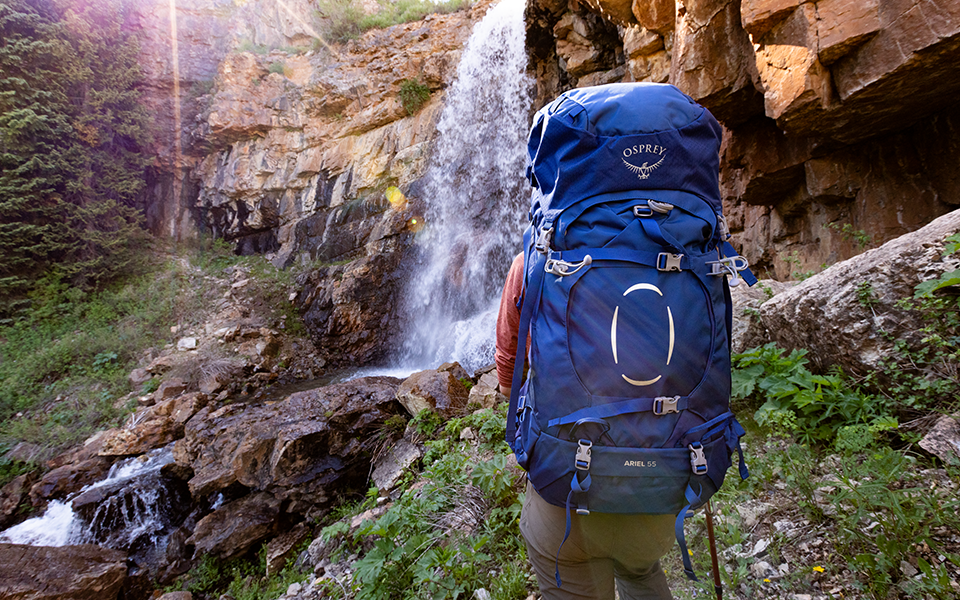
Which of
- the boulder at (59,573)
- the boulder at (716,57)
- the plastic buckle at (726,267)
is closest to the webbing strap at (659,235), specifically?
the plastic buckle at (726,267)

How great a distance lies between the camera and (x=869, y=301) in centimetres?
224

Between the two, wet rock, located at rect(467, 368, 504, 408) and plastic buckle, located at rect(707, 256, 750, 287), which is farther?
wet rock, located at rect(467, 368, 504, 408)

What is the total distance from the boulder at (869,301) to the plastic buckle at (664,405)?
6.58ft

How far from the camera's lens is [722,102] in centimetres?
515

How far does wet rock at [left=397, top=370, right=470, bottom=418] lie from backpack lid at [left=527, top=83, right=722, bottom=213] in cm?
434

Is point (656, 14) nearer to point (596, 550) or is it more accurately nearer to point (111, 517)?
point (596, 550)

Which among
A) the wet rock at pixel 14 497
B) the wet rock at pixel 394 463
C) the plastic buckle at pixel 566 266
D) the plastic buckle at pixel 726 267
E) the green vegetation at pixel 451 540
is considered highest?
the plastic buckle at pixel 726 267

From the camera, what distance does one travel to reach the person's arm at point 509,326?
4.30ft

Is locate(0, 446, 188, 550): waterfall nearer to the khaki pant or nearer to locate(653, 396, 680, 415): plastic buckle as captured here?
the khaki pant

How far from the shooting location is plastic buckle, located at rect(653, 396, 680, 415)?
103 centimetres

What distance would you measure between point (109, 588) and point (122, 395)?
20.0 ft

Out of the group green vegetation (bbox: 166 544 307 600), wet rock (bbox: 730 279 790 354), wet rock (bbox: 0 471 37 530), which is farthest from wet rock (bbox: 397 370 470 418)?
wet rock (bbox: 0 471 37 530)

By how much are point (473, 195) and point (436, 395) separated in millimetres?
7571

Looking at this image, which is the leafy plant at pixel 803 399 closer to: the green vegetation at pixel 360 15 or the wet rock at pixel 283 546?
the wet rock at pixel 283 546
